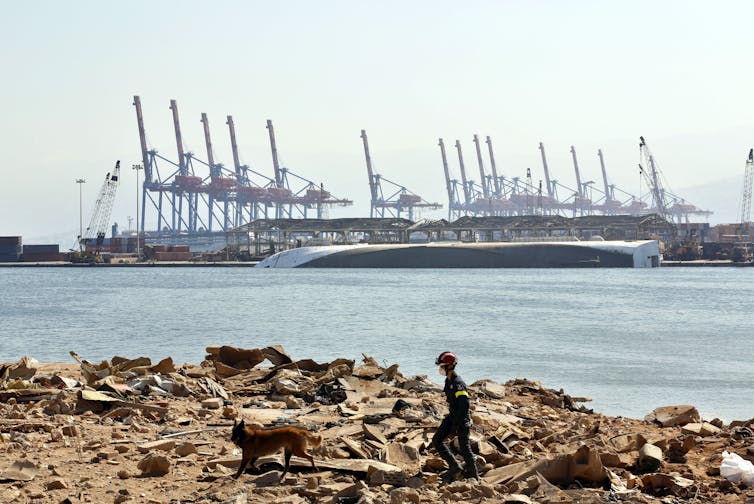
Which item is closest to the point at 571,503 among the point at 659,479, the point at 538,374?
the point at 659,479

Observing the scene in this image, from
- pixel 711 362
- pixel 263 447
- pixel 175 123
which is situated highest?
pixel 175 123

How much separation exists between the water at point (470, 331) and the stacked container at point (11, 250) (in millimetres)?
83674

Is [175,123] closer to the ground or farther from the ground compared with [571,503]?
farther from the ground

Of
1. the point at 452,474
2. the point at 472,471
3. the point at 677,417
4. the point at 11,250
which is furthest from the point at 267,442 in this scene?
the point at 11,250

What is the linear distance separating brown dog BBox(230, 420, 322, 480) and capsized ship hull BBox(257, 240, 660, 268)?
11748cm

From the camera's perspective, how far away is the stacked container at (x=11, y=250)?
6186 inches

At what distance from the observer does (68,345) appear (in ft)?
113

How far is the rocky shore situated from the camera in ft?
30.1

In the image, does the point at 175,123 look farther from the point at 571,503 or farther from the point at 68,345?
the point at 571,503

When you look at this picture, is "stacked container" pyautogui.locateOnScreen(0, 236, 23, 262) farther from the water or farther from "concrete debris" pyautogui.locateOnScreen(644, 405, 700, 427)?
"concrete debris" pyautogui.locateOnScreen(644, 405, 700, 427)

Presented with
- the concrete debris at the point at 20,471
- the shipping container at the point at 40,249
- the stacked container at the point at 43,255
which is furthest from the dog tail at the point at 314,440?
the shipping container at the point at 40,249

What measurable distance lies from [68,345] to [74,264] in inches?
4583

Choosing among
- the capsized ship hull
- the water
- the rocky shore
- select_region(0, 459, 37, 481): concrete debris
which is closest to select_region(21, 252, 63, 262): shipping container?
the capsized ship hull

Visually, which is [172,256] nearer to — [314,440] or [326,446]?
[326,446]
